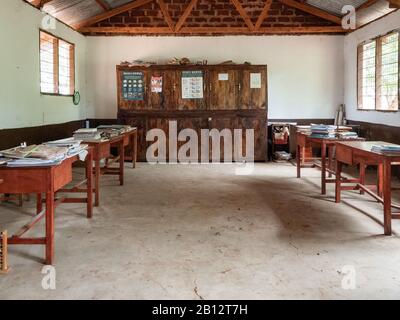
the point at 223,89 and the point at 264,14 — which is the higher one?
the point at 264,14

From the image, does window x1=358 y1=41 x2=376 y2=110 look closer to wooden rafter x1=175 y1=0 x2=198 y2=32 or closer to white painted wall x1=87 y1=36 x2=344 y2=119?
white painted wall x1=87 y1=36 x2=344 y2=119

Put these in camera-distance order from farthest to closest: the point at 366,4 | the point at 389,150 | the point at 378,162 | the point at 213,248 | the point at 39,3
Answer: the point at 366,4 → the point at 39,3 → the point at 378,162 → the point at 389,150 → the point at 213,248

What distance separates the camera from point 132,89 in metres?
9.17

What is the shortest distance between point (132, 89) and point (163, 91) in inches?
26.5

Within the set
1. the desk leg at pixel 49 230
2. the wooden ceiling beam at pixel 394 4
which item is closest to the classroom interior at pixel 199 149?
the desk leg at pixel 49 230

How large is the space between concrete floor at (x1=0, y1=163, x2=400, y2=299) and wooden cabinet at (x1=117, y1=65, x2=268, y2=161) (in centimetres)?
320

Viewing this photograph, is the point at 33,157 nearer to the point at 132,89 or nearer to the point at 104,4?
the point at 132,89

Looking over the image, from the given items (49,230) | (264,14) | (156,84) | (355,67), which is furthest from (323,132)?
(264,14)

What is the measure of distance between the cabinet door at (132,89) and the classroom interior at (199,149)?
22 millimetres

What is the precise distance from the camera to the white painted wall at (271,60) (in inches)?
384

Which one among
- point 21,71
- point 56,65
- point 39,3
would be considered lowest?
point 21,71

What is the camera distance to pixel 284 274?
3062 mm

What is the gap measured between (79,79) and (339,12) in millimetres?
5835

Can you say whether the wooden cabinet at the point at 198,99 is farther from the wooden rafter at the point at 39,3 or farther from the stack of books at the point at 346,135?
the stack of books at the point at 346,135
